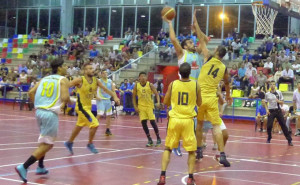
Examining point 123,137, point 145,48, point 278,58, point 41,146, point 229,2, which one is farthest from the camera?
point 229,2

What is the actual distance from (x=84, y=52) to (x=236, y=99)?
16.1m

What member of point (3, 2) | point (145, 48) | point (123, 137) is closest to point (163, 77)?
point (145, 48)

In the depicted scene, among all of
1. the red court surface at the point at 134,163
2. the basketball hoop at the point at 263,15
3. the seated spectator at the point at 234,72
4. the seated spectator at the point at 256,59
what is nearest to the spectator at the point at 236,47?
the seated spectator at the point at 256,59

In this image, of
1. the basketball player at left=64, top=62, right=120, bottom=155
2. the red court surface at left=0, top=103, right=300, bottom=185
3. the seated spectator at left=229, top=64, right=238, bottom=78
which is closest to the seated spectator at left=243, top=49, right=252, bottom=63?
the seated spectator at left=229, top=64, right=238, bottom=78

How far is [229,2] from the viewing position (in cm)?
3803

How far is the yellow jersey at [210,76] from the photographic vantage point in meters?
9.99

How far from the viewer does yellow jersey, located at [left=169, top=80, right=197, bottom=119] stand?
842 cm

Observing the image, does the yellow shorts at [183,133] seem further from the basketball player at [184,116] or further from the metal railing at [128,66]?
the metal railing at [128,66]

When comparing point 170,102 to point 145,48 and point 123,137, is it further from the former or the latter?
point 145,48

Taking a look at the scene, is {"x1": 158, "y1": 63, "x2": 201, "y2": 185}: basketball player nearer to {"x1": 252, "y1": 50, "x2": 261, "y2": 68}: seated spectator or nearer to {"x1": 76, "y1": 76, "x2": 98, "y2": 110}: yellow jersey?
{"x1": 76, "y1": 76, "x2": 98, "y2": 110}: yellow jersey

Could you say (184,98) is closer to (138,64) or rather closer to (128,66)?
(128,66)

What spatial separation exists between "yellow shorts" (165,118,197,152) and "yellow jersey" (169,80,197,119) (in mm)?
98

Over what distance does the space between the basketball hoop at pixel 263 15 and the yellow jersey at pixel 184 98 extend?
13177 millimetres

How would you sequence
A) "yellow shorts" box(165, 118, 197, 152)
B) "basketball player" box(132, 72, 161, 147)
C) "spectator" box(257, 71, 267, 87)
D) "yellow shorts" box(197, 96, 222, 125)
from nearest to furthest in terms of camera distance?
"yellow shorts" box(165, 118, 197, 152) < "yellow shorts" box(197, 96, 222, 125) < "basketball player" box(132, 72, 161, 147) < "spectator" box(257, 71, 267, 87)
